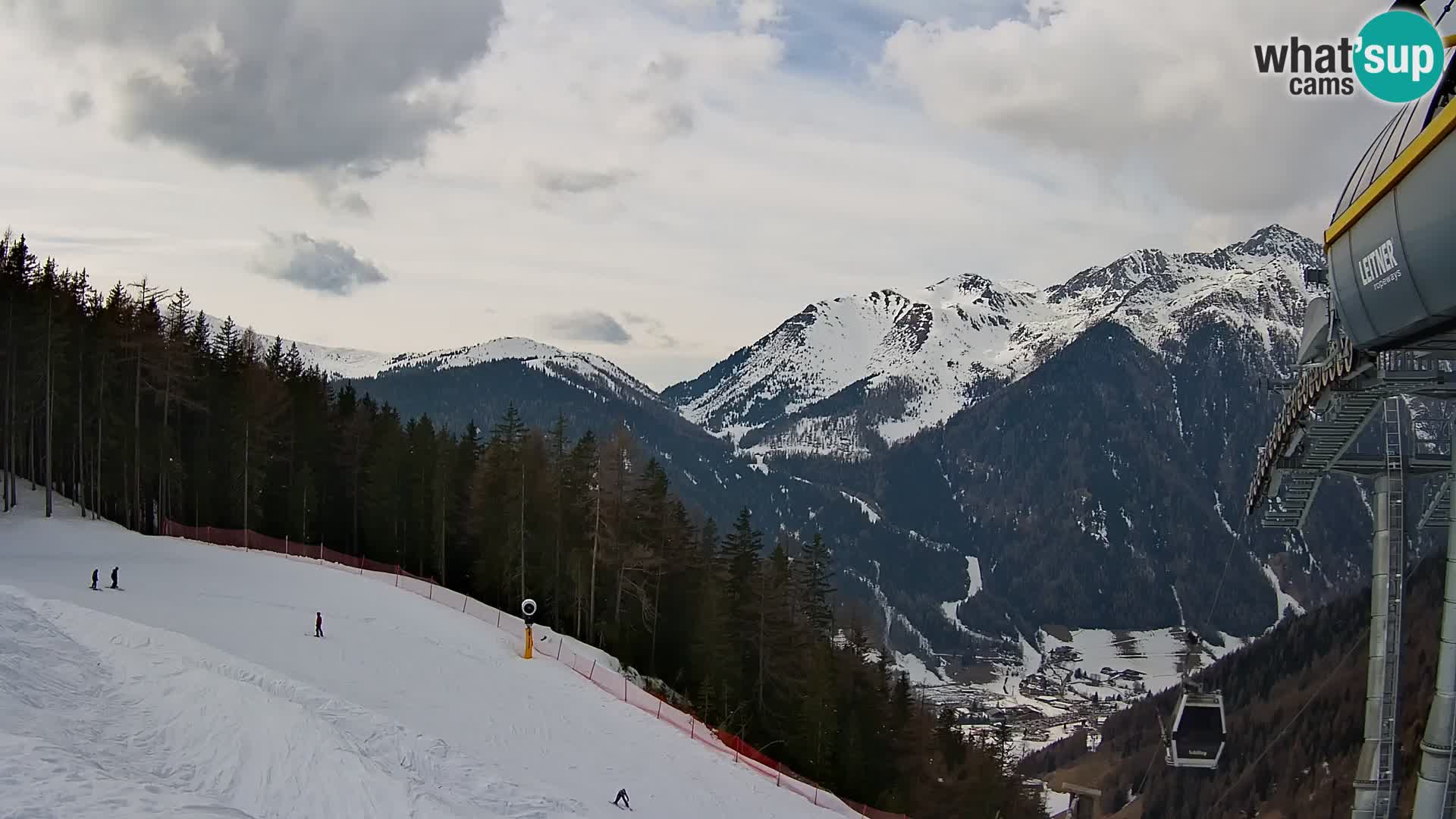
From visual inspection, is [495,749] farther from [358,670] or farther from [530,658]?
[530,658]

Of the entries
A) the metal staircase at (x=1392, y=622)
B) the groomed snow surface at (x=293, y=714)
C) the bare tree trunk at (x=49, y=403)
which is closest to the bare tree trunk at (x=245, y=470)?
the bare tree trunk at (x=49, y=403)

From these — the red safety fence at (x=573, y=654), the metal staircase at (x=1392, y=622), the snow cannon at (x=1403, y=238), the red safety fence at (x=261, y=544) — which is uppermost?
the snow cannon at (x=1403, y=238)

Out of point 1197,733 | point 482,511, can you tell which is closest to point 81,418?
point 482,511

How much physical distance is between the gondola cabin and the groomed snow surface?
1035cm

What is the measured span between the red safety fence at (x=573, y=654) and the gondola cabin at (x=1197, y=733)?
11.0m

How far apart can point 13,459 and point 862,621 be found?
4835 cm

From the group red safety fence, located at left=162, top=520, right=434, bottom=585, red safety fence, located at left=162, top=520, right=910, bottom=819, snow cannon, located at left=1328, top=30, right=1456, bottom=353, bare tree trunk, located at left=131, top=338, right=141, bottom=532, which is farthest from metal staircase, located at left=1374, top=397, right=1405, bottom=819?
bare tree trunk, located at left=131, top=338, right=141, bottom=532

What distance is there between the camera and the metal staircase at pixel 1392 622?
18.4 m

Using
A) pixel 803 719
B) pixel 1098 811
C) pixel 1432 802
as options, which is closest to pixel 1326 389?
pixel 1432 802

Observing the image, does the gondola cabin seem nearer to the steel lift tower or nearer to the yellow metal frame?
the steel lift tower

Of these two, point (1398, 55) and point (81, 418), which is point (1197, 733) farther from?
point (81, 418)

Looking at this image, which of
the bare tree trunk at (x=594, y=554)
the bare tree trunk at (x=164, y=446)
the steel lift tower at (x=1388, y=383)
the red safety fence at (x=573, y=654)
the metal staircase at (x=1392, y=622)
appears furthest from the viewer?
the bare tree trunk at (x=164, y=446)

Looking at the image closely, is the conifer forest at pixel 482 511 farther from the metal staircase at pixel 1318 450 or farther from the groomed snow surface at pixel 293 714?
the metal staircase at pixel 1318 450

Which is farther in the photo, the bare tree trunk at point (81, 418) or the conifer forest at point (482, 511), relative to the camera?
the bare tree trunk at point (81, 418)
